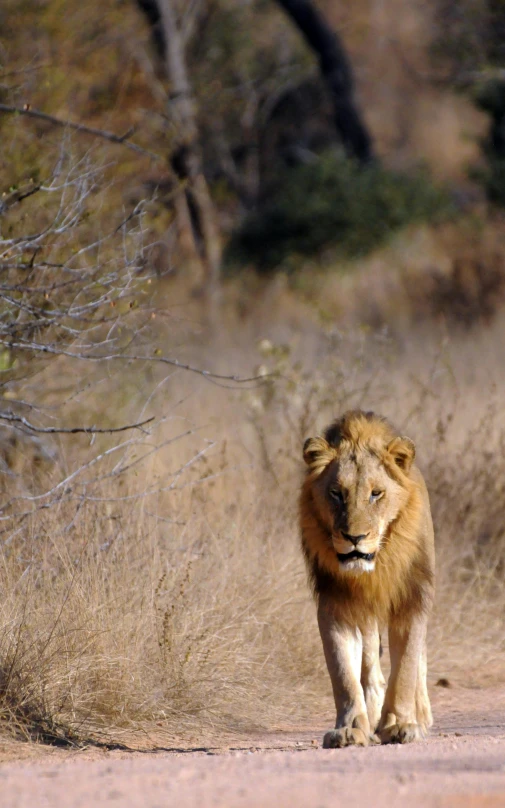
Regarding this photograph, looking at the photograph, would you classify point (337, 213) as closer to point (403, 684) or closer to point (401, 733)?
point (403, 684)

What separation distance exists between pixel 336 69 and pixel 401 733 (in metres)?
21.3

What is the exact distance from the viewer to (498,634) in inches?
315

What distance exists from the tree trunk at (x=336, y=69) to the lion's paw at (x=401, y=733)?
20.9m

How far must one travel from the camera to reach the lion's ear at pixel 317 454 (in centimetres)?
553

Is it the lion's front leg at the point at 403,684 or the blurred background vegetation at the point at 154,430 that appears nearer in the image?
the lion's front leg at the point at 403,684

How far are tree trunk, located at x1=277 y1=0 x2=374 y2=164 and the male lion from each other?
20027 mm

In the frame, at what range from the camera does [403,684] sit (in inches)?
210

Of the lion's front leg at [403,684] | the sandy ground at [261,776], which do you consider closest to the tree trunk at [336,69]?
the lion's front leg at [403,684]

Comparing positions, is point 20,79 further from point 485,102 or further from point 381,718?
point 485,102

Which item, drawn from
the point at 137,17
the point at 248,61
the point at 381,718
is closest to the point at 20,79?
the point at 381,718

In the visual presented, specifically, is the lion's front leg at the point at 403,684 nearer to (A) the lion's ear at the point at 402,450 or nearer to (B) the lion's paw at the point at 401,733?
(B) the lion's paw at the point at 401,733

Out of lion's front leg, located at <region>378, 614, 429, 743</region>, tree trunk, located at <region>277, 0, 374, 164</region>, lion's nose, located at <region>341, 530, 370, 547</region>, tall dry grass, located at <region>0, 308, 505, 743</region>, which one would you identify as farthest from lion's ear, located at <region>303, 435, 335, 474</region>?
tree trunk, located at <region>277, 0, 374, 164</region>

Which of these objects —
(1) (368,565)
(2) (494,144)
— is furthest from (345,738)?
(2) (494,144)

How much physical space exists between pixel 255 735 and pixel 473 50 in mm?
18737
